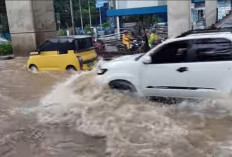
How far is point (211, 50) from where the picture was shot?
6.79m

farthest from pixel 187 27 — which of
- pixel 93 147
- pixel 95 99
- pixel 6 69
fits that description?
pixel 93 147

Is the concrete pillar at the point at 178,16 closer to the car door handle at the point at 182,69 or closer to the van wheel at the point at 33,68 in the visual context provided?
the van wheel at the point at 33,68

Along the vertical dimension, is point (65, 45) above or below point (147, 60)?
below

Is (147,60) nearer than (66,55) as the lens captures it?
Yes

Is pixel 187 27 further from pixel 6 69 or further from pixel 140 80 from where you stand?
pixel 140 80

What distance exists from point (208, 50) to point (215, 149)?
2.21 m

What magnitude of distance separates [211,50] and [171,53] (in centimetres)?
79

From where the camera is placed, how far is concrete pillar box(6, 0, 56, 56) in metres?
19.5

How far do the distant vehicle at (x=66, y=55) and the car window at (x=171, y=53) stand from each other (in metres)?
5.77

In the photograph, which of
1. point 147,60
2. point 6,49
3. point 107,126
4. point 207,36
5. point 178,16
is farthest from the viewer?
point 6,49

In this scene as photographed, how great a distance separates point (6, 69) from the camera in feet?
52.1

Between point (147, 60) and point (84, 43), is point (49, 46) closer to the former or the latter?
point (84, 43)

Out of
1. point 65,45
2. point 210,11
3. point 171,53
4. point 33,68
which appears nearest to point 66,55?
point 65,45

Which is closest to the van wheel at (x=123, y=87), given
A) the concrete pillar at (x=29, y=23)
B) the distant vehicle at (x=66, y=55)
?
the distant vehicle at (x=66, y=55)
